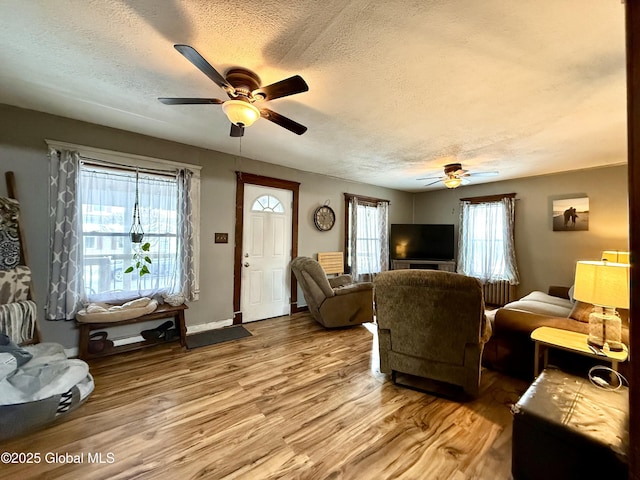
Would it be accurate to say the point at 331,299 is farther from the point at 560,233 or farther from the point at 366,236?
the point at 560,233

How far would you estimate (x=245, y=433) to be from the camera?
174 cm

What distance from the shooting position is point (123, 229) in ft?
9.87

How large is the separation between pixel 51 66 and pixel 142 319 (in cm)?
236

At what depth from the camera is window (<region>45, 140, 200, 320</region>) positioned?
2631mm

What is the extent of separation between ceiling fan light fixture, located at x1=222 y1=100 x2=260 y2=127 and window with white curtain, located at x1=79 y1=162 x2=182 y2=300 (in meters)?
1.90

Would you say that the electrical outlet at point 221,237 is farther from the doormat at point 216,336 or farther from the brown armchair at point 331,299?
the doormat at point 216,336

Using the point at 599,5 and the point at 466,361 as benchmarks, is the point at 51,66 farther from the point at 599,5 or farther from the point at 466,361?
the point at 466,361

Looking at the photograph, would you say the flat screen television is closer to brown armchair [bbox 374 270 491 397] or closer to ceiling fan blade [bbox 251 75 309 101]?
brown armchair [bbox 374 270 491 397]

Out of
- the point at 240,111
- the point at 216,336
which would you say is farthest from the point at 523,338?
the point at 216,336

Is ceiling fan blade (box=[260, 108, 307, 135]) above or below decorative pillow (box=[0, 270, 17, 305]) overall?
above

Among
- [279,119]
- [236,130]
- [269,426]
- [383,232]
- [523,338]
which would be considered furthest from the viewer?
[383,232]

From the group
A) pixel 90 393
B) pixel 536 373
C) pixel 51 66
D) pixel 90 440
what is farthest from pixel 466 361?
pixel 51 66

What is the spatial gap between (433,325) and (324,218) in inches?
123

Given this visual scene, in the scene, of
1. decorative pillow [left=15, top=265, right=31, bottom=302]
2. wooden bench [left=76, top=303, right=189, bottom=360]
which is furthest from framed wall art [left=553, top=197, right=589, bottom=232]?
decorative pillow [left=15, top=265, right=31, bottom=302]
